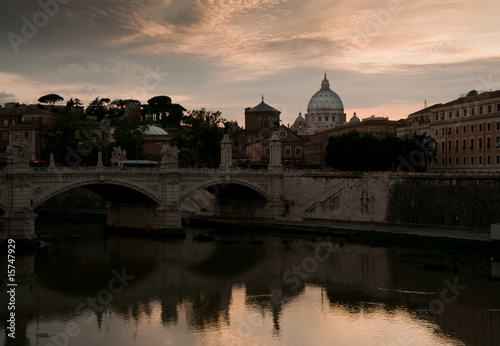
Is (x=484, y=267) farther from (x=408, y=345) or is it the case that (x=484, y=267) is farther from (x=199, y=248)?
(x=199, y=248)

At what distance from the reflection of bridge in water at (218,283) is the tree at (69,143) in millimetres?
18227

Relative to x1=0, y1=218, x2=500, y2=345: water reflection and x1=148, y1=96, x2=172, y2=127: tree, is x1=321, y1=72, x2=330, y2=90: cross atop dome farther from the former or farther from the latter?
x1=0, y1=218, x2=500, y2=345: water reflection

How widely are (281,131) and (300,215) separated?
75.7 feet

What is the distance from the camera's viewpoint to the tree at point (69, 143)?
51.9 m

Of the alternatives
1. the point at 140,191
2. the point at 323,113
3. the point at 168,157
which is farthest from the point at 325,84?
the point at 140,191

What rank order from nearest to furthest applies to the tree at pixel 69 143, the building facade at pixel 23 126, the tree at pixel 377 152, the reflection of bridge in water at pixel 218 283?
the reflection of bridge in water at pixel 218 283, the tree at pixel 377 152, the tree at pixel 69 143, the building facade at pixel 23 126

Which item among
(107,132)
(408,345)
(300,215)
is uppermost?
(107,132)

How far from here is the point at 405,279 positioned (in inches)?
1042

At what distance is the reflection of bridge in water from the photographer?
2145 centimetres

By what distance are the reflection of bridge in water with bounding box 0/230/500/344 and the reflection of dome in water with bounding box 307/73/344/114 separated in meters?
85.5

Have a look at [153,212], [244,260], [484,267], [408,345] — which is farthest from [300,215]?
[408,345]

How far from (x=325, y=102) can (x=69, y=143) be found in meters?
74.7

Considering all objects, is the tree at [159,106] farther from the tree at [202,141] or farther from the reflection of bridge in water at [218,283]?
the reflection of bridge in water at [218,283]

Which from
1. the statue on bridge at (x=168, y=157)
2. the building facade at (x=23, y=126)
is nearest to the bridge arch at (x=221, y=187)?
the statue on bridge at (x=168, y=157)
